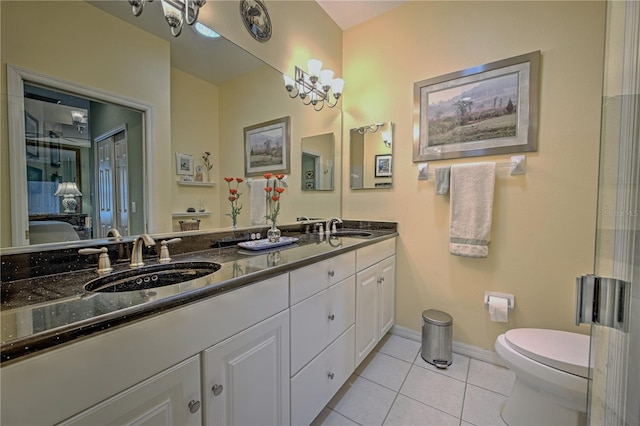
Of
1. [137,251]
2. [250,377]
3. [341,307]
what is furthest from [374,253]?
[137,251]

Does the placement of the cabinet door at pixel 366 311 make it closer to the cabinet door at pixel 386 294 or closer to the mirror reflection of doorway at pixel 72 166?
the cabinet door at pixel 386 294

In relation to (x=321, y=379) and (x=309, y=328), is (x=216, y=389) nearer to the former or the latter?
(x=309, y=328)

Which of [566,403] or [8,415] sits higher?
[8,415]

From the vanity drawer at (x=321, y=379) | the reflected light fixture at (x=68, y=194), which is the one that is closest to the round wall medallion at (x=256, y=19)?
the reflected light fixture at (x=68, y=194)

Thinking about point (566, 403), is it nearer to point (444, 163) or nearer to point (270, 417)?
point (270, 417)

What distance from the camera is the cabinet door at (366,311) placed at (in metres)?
1.59

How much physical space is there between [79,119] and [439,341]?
229cm

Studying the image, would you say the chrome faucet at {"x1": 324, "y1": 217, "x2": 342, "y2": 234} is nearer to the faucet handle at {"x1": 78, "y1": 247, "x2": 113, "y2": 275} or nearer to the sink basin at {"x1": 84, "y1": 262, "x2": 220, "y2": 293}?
the sink basin at {"x1": 84, "y1": 262, "x2": 220, "y2": 293}

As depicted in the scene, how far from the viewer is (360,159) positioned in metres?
2.38

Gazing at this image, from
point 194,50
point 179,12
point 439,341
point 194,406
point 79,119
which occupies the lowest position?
point 439,341

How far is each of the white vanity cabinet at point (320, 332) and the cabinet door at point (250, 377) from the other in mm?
68

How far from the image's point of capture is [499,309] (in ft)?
5.46

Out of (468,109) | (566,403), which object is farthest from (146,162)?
(566,403)

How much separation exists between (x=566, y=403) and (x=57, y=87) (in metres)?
2.45
